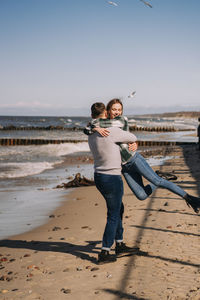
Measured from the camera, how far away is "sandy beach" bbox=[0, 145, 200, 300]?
405cm

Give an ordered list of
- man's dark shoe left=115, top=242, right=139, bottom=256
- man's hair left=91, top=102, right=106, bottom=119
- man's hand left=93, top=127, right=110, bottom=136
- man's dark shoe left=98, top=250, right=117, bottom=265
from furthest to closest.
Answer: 1. man's dark shoe left=115, top=242, right=139, bottom=256
2. man's dark shoe left=98, top=250, right=117, bottom=265
3. man's hair left=91, top=102, right=106, bottom=119
4. man's hand left=93, top=127, right=110, bottom=136

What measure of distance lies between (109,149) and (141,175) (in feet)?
2.33

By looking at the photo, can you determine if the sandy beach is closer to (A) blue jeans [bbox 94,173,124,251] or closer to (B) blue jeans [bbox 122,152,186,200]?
(A) blue jeans [bbox 94,173,124,251]

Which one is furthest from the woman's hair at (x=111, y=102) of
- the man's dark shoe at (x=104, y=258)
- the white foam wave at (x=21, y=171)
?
the white foam wave at (x=21, y=171)

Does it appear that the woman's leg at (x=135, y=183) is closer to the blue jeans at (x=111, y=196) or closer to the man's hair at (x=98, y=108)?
the blue jeans at (x=111, y=196)

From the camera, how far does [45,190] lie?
11.5 metres

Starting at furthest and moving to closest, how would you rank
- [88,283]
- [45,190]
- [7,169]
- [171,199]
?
[7,169] → [45,190] → [171,199] → [88,283]

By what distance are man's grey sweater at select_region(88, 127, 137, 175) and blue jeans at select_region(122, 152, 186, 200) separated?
258mm

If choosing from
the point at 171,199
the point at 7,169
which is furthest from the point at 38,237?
the point at 7,169

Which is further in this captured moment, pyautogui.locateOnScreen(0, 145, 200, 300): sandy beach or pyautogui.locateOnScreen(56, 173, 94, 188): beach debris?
pyautogui.locateOnScreen(56, 173, 94, 188): beach debris

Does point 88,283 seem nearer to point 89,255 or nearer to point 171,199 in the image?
point 89,255

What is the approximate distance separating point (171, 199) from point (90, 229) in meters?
2.72

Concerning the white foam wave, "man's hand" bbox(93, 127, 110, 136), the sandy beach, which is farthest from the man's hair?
the white foam wave

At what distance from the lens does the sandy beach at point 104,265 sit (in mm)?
4055
